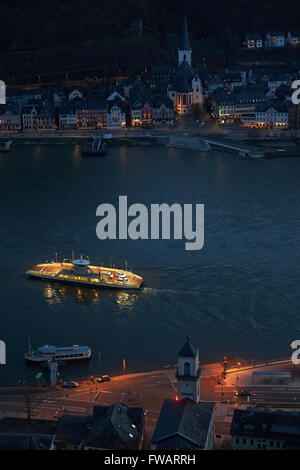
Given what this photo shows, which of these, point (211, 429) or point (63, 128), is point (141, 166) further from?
point (211, 429)

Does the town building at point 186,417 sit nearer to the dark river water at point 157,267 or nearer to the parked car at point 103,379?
the parked car at point 103,379

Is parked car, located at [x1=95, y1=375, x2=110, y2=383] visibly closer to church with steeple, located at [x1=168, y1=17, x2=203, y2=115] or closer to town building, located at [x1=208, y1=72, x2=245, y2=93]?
church with steeple, located at [x1=168, y1=17, x2=203, y2=115]

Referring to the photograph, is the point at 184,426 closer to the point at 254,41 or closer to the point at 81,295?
the point at 81,295

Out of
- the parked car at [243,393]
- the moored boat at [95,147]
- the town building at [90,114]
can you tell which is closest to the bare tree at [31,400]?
the parked car at [243,393]

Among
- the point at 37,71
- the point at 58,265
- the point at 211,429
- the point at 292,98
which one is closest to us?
the point at 211,429

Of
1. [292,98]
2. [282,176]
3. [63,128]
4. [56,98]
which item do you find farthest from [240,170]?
[56,98]
